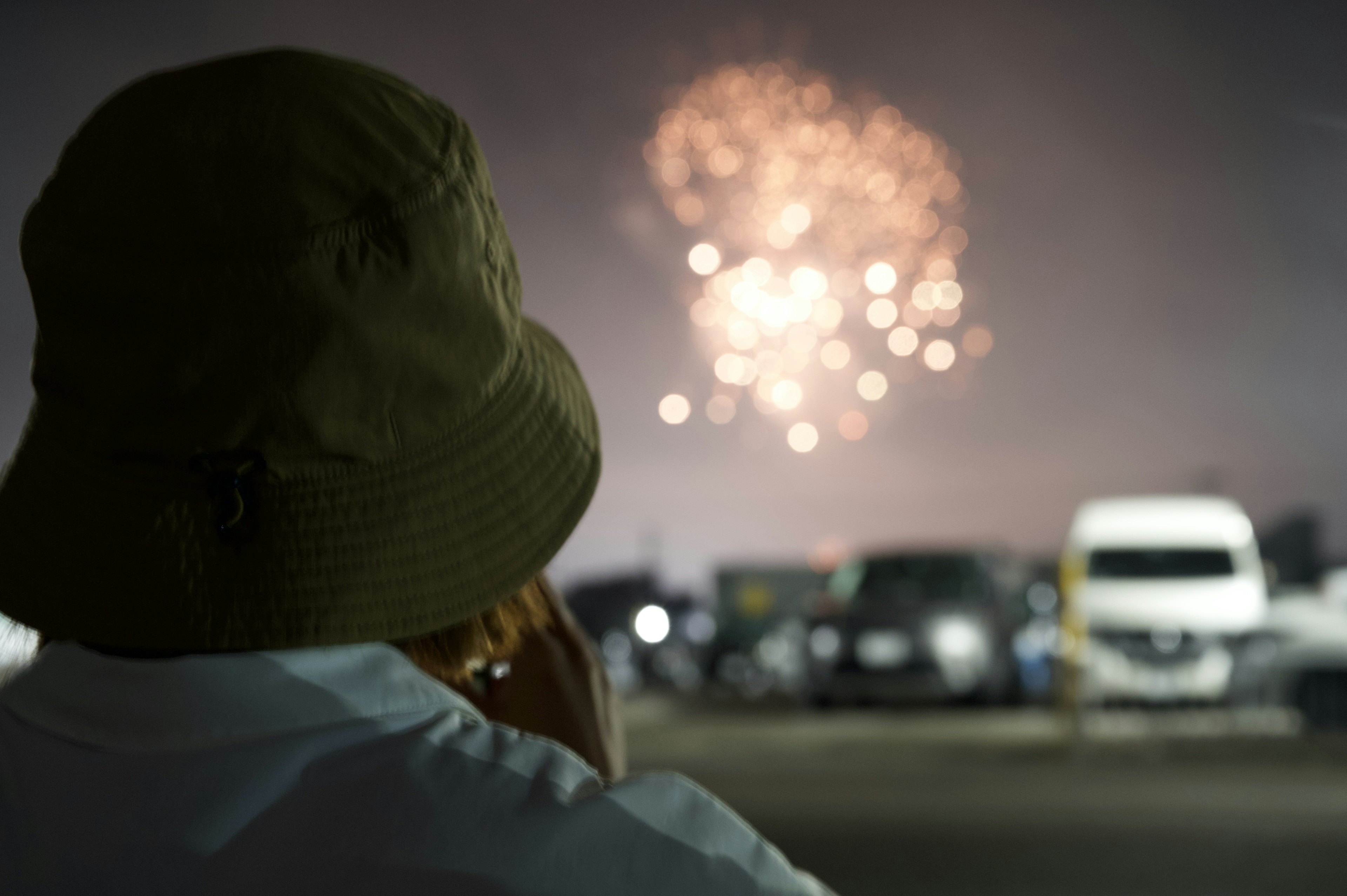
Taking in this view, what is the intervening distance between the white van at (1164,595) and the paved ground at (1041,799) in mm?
430

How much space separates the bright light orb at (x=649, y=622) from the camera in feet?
96.2

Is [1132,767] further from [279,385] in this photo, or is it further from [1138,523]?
[279,385]

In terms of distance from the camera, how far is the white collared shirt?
0.67m

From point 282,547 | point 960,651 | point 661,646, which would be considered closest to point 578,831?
point 282,547

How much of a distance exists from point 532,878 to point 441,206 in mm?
426

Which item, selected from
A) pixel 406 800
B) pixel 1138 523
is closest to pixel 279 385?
pixel 406 800

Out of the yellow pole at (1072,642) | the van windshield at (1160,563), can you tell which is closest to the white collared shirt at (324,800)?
the yellow pole at (1072,642)

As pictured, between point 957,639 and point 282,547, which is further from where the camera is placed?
point 957,639

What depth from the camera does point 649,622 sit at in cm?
2938

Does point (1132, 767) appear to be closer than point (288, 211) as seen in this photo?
No

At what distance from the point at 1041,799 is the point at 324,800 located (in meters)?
7.76

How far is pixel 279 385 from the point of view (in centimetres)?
76

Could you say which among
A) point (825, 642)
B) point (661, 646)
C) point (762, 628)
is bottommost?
point (661, 646)

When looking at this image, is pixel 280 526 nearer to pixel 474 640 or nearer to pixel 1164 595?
pixel 474 640
